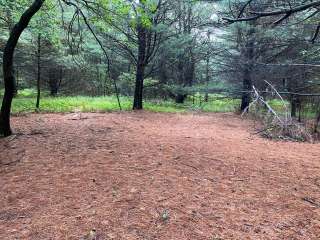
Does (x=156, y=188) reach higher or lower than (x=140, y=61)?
lower

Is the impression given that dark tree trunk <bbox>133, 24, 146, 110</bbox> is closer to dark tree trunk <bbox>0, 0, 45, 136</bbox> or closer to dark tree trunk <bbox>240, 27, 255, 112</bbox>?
dark tree trunk <bbox>240, 27, 255, 112</bbox>

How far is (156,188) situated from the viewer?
12.5 ft

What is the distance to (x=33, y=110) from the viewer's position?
11.5 m

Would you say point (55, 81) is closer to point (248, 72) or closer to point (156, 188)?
point (248, 72)

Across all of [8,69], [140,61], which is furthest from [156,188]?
[140,61]

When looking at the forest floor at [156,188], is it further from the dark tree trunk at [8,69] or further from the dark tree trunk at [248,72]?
the dark tree trunk at [248,72]

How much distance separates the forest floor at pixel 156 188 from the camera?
2.87 metres

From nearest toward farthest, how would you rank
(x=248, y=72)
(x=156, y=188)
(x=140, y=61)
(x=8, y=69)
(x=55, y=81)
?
(x=156, y=188)
(x=8, y=69)
(x=140, y=61)
(x=248, y=72)
(x=55, y=81)

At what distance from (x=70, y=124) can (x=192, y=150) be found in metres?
4.01

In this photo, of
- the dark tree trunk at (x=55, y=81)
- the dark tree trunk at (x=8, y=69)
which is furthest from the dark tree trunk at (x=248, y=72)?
the dark tree trunk at (x=55, y=81)

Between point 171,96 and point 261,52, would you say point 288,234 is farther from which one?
point 171,96

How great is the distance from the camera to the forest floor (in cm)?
287

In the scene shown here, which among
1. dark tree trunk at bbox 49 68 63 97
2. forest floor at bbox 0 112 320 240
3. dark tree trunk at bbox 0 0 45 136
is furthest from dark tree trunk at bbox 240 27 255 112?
dark tree trunk at bbox 49 68 63 97

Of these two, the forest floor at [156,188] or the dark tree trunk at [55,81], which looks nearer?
the forest floor at [156,188]
